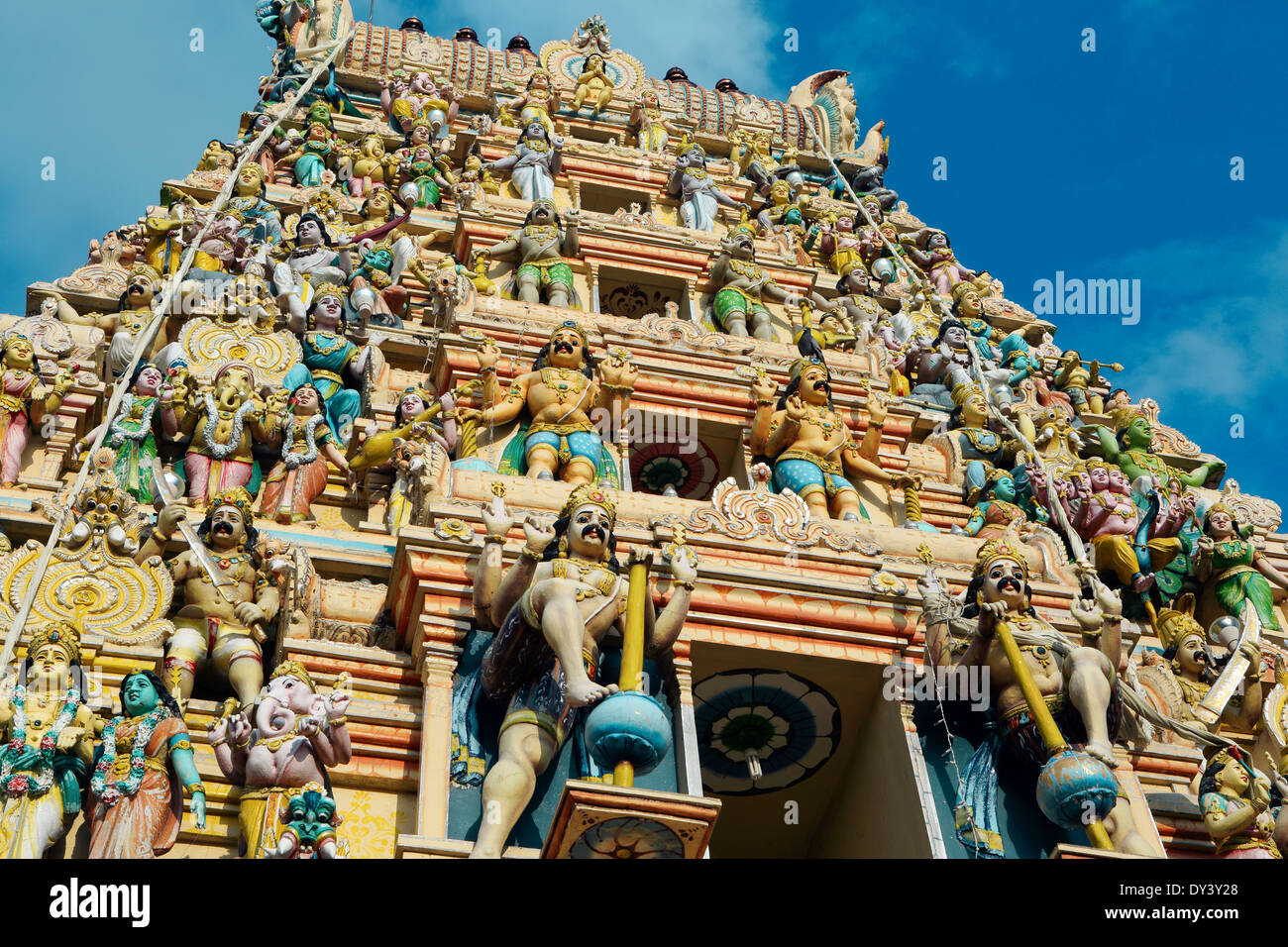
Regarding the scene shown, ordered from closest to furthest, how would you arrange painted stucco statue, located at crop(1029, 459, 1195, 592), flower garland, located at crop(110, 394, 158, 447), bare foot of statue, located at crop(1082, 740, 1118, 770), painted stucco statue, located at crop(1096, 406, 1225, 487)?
bare foot of statue, located at crop(1082, 740, 1118, 770)
flower garland, located at crop(110, 394, 158, 447)
painted stucco statue, located at crop(1029, 459, 1195, 592)
painted stucco statue, located at crop(1096, 406, 1225, 487)

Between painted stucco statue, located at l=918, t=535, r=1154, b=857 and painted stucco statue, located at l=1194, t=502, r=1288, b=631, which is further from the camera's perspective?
painted stucco statue, located at l=1194, t=502, r=1288, b=631

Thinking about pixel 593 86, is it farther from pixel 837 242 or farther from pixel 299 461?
pixel 299 461

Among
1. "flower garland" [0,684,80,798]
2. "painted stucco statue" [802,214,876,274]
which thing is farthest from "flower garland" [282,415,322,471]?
"painted stucco statue" [802,214,876,274]

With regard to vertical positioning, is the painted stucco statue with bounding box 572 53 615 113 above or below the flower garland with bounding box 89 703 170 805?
above

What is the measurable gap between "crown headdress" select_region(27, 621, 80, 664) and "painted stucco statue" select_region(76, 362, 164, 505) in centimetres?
361

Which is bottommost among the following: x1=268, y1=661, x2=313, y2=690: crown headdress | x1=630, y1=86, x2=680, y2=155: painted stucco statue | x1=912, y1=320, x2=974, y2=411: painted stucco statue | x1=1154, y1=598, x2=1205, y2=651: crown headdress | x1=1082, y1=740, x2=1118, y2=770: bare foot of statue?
x1=1082, y1=740, x2=1118, y2=770: bare foot of statue

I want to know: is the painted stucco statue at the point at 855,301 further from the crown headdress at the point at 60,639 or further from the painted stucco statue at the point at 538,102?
the crown headdress at the point at 60,639

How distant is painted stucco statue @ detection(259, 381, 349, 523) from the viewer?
18.8m

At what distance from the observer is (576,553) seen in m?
15.4

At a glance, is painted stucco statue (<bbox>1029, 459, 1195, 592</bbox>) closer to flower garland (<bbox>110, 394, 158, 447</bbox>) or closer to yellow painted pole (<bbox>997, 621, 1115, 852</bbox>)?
yellow painted pole (<bbox>997, 621, 1115, 852</bbox>)

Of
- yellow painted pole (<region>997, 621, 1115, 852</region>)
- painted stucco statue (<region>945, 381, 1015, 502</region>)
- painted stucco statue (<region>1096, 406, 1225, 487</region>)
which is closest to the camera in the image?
yellow painted pole (<region>997, 621, 1115, 852</region>)

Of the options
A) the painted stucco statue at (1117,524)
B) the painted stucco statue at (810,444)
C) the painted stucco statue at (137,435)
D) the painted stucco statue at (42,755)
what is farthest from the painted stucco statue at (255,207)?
the painted stucco statue at (42,755)

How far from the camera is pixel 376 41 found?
114ft

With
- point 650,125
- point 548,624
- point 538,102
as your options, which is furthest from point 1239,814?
point 538,102
